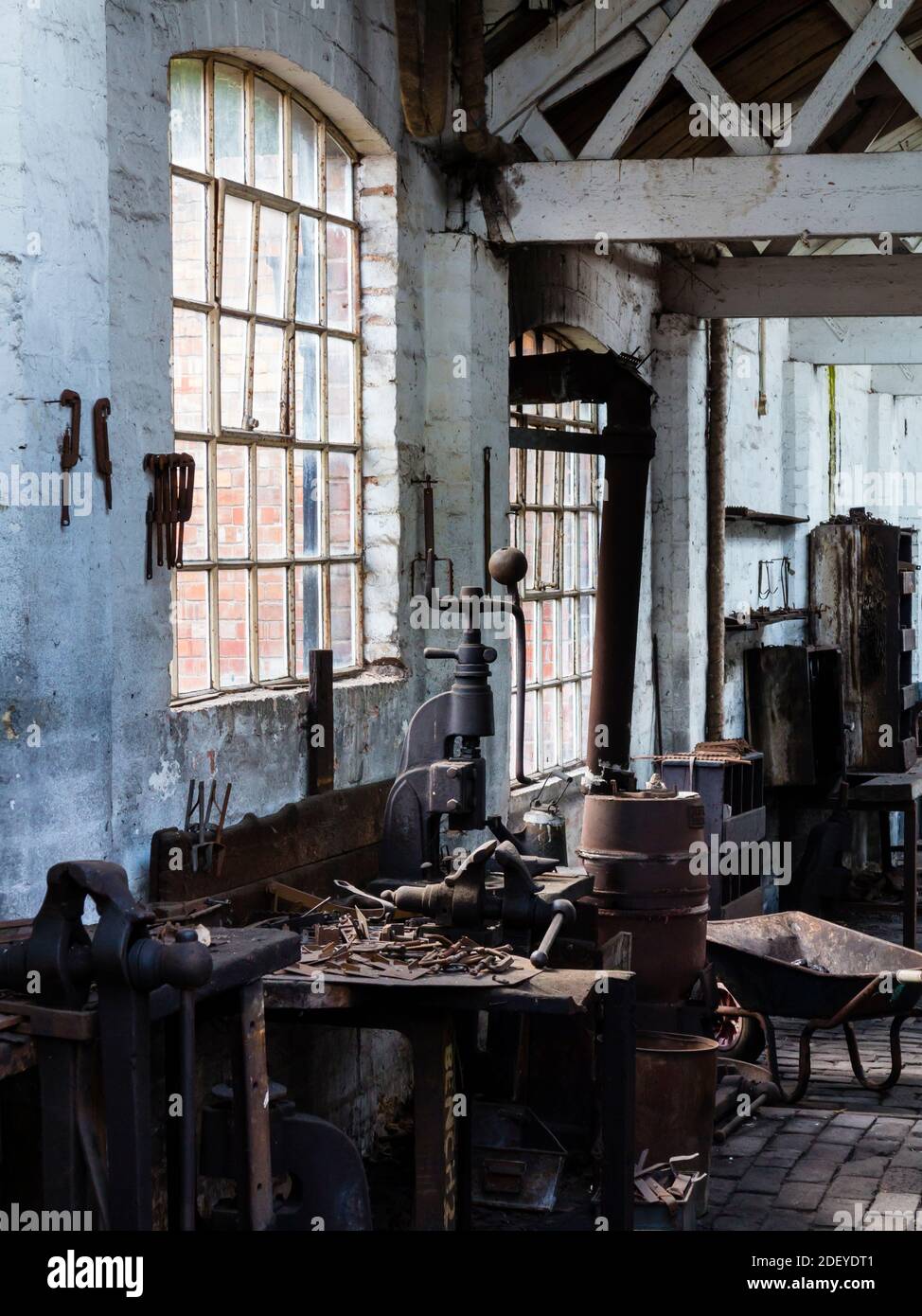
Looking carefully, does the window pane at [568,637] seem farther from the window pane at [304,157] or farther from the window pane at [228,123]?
the window pane at [228,123]

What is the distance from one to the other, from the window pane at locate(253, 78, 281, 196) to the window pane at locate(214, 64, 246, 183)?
0.11m

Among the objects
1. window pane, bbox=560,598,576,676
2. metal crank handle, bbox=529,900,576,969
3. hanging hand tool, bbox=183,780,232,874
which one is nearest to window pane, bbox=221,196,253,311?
hanging hand tool, bbox=183,780,232,874

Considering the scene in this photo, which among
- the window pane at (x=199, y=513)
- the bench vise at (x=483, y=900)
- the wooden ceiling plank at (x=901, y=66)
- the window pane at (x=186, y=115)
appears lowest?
the bench vise at (x=483, y=900)

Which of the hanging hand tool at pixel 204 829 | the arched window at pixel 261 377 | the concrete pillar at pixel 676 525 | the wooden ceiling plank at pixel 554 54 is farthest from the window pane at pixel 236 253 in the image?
the concrete pillar at pixel 676 525

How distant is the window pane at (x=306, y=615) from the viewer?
5.72 meters

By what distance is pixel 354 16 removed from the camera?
5.91 metres

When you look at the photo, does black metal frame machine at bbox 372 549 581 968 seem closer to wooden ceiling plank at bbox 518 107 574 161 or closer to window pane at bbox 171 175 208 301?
window pane at bbox 171 175 208 301

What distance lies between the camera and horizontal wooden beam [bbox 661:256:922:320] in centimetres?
871

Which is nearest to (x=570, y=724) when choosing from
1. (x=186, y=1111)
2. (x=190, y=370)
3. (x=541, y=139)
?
(x=541, y=139)

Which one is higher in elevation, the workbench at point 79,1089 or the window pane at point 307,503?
the window pane at point 307,503

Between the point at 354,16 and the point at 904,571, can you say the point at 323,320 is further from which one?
the point at 904,571
